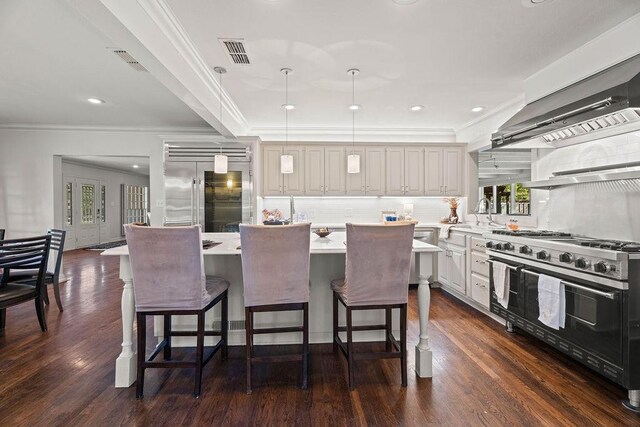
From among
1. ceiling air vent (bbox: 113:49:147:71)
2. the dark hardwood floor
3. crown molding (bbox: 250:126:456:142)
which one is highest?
ceiling air vent (bbox: 113:49:147:71)

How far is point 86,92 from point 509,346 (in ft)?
17.3

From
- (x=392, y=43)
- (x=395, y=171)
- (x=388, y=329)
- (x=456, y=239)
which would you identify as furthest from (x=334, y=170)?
(x=388, y=329)

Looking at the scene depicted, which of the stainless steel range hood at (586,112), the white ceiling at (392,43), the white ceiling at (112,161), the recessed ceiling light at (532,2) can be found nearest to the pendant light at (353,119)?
the white ceiling at (392,43)

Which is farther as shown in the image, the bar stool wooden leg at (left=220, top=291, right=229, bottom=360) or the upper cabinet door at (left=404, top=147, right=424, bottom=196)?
the upper cabinet door at (left=404, top=147, right=424, bottom=196)

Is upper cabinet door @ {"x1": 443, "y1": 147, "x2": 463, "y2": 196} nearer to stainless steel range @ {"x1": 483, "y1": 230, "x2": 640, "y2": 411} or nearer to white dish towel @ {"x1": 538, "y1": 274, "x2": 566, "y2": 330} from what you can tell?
stainless steel range @ {"x1": 483, "y1": 230, "x2": 640, "y2": 411}

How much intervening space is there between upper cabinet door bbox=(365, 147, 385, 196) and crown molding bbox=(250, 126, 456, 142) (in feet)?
0.98

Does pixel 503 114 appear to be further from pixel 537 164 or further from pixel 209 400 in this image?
pixel 209 400

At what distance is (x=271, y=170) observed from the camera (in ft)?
17.6

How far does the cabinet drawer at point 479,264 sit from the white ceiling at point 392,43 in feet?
6.36

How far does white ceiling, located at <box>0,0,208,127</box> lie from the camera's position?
241 centimetres

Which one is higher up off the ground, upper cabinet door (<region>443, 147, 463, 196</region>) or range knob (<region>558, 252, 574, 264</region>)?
upper cabinet door (<region>443, 147, 463, 196</region>)

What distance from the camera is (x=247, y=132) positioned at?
542 cm

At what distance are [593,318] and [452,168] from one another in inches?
141

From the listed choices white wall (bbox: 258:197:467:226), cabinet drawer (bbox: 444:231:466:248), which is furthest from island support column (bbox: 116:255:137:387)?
cabinet drawer (bbox: 444:231:466:248)
